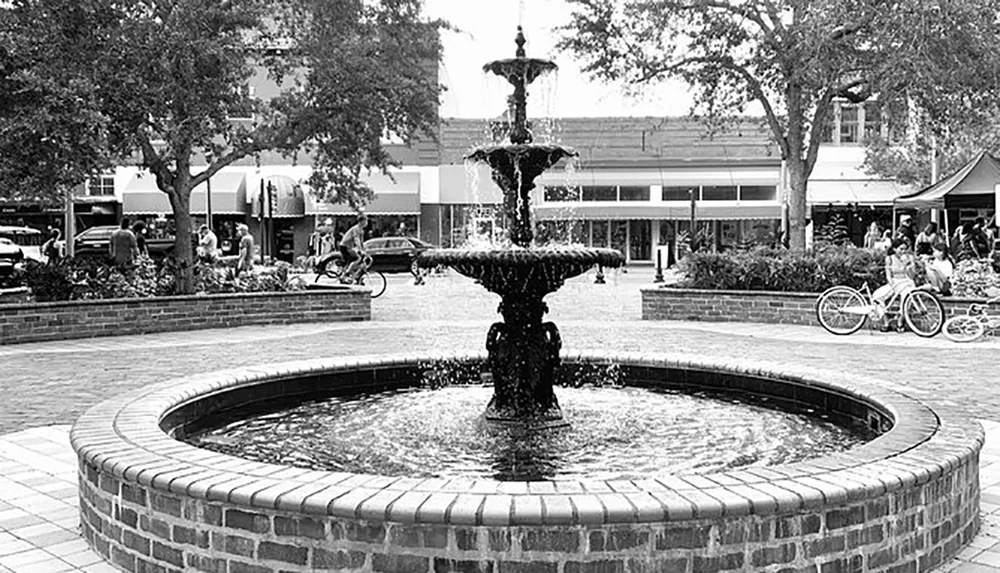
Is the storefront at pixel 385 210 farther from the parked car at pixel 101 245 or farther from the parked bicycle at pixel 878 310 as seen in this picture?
the parked bicycle at pixel 878 310

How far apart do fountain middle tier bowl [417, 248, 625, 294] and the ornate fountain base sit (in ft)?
0.69

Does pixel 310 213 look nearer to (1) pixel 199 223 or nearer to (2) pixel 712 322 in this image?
(1) pixel 199 223

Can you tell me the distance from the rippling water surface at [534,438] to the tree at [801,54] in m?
10.6

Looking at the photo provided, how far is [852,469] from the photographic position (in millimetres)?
4477

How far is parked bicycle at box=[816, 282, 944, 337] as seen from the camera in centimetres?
1486

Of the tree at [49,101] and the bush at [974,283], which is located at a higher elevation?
the tree at [49,101]

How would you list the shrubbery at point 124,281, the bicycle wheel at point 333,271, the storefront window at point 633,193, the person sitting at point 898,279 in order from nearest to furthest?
the person sitting at point 898,279
the shrubbery at point 124,281
the bicycle wheel at point 333,271
the storefront window at point 633,193

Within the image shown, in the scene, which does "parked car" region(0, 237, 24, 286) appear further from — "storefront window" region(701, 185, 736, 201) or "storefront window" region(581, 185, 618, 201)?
"storefront window" region(701, 185, 736, 201)

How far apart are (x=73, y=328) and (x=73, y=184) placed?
2208mm

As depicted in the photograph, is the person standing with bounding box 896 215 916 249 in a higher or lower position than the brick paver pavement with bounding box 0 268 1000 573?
higher

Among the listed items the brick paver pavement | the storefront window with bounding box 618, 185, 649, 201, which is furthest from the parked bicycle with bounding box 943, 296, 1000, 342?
the storefront window with bounding box 618, 185, 649, 201

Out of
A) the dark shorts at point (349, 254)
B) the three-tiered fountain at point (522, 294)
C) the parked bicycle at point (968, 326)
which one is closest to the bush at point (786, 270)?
the parked bicycle at point (968, 326)

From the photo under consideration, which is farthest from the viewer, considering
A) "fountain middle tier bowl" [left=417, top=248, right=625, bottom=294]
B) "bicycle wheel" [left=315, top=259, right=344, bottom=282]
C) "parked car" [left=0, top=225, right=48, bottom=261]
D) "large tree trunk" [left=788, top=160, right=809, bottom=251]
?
"parked car" [left=0, top=225, right=48, bottom=261]

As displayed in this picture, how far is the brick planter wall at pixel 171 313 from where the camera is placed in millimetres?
14297
